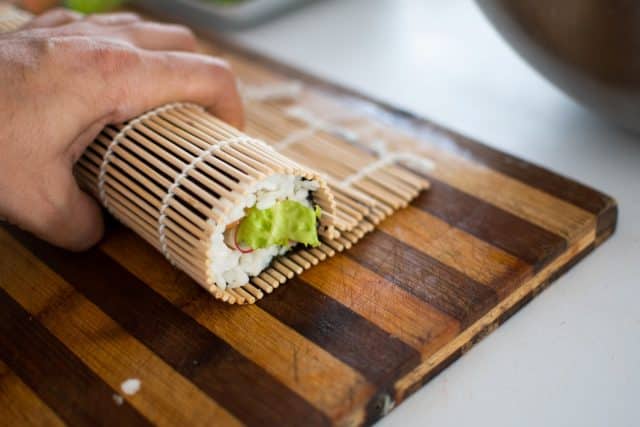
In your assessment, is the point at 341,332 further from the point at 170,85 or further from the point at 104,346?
the point at 170,85

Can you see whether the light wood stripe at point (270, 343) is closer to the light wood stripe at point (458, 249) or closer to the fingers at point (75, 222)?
the fingers at point (75, 222)

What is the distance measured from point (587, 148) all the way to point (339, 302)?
0.65 metres

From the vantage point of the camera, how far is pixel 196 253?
41.3 inches

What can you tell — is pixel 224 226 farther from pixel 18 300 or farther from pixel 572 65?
pixel 572 65

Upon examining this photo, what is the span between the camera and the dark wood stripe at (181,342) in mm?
939

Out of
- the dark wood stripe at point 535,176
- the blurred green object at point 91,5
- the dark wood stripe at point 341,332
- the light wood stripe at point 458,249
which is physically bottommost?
the blurred green object at point 91,5

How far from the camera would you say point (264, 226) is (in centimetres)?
108

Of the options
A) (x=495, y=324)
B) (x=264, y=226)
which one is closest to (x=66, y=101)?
(x=264, y=226)

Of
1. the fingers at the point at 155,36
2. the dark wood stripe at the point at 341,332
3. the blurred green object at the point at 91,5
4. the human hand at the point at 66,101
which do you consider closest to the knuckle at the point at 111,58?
the human hand at the point at 66,101

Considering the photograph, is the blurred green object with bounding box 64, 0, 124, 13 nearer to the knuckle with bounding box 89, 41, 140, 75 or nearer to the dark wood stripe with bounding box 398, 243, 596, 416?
the knuckle with bounding box 89, 41, 140, 75

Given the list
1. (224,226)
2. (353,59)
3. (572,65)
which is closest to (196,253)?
(224,226)

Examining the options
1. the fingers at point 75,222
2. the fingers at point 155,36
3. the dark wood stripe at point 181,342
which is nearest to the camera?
the dark wood stripe at point 181,342

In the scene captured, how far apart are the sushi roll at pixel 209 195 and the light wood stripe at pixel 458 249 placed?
0.41ft

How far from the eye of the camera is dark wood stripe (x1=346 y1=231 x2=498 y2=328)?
106 cm
